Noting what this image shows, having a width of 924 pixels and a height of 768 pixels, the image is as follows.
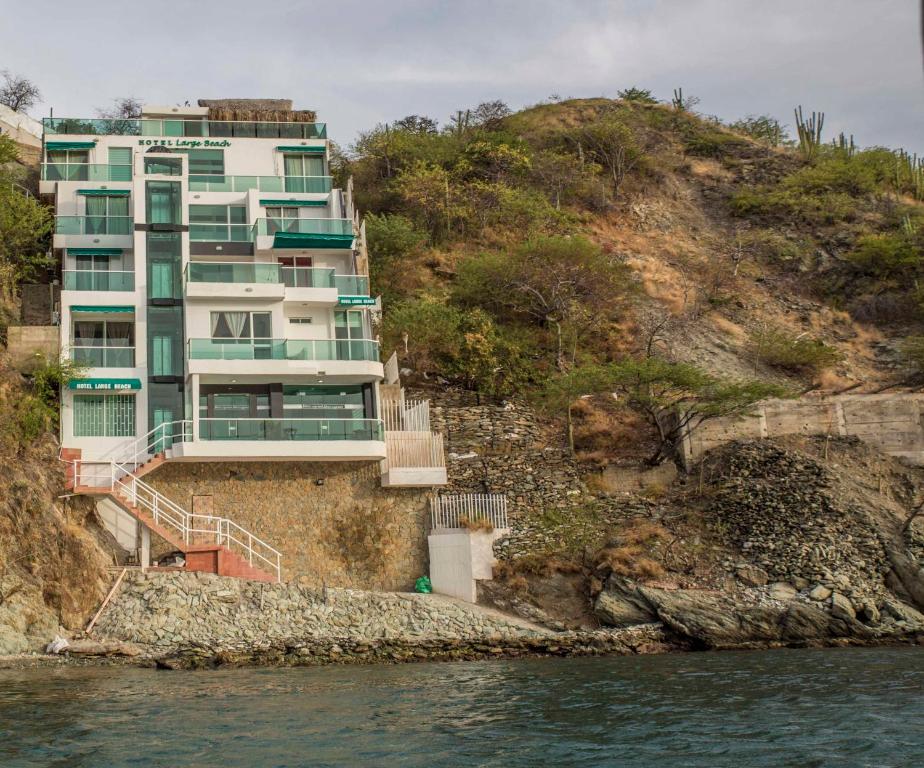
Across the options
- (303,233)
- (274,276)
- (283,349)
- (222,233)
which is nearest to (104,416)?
(283,349)

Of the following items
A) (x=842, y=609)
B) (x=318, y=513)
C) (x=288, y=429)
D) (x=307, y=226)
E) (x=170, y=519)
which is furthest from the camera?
(x=307, y=226)

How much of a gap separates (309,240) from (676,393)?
13.9m

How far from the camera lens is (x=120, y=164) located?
148 feet

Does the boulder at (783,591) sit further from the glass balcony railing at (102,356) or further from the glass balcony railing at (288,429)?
the glass balcony railing at (102,356)

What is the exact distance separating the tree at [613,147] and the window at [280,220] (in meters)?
26.8

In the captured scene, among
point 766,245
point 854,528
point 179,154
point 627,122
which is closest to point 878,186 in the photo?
point 766,245

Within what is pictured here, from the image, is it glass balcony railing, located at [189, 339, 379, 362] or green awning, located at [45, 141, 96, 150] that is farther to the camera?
green awning, located at [45, 141, 96, 150]

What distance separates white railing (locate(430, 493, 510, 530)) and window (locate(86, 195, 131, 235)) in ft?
49.8

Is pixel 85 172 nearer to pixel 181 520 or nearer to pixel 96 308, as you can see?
pixel 96 308

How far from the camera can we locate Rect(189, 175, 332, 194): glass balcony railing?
43.6 meters

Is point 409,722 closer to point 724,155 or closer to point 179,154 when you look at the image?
point 179,154

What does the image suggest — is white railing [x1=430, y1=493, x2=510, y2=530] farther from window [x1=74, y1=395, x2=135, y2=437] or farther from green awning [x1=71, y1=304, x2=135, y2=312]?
green awning [x1=71, y1=304, x2=135, y2=312]

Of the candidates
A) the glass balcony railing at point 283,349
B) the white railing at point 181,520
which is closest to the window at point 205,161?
the glass balcony railing at point 283,349

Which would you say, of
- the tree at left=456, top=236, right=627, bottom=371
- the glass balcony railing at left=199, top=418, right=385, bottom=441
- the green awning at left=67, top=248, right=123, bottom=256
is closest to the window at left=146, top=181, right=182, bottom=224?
the green awning at left=67, top=248, right=123, bottom=256
